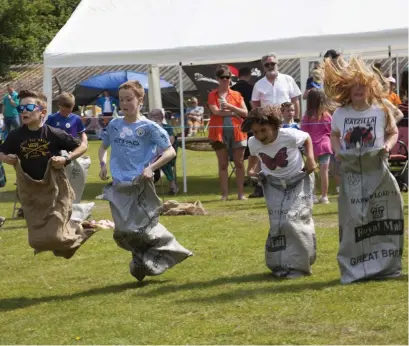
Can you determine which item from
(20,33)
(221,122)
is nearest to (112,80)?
(20,33)

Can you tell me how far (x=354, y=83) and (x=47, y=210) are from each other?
2.65 metres

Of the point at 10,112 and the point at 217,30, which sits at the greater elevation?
the point at 217,30

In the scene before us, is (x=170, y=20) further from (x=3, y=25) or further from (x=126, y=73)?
(x=3, y=25)

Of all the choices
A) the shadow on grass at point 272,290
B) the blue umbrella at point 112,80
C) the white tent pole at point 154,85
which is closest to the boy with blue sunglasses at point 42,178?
the shadow on grass at point 272,290

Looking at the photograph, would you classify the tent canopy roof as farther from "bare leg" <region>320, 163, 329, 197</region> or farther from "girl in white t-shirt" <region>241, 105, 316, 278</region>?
"girl in white t-shirt" <region>241, 105, 316, 278</region>

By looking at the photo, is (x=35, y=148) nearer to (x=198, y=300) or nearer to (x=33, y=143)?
(x=33, y=143)

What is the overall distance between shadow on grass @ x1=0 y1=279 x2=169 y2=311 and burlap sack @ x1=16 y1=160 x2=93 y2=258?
15.7 inches

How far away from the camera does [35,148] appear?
8.82 metres

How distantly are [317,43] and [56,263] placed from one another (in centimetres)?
657

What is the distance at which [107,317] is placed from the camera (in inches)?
303

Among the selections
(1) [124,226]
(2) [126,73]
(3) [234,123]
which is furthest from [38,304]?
(2) [126,73]

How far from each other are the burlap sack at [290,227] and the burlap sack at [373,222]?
1.59 ft

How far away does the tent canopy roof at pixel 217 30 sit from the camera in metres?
15.5

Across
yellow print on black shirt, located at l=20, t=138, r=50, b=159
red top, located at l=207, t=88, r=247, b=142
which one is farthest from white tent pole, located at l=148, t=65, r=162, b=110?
yellow print on black shirt, located at l=20, t=138, r=50, b=159
